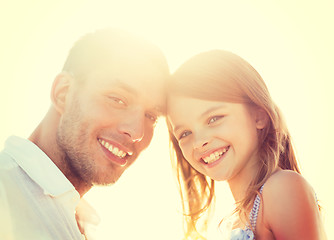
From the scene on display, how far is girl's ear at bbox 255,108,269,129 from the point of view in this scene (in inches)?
114

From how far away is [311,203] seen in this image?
219 centimetres

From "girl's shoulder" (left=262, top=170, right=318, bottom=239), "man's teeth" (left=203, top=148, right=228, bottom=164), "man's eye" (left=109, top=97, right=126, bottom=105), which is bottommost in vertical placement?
"girl's shoulder" (left=262, top=170, right=318, bottom=239)

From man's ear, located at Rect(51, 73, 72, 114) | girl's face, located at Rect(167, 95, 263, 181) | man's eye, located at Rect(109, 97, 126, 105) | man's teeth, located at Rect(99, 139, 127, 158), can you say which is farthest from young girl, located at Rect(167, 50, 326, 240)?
man's ear, located at Rect(51, 73, 72, 114)

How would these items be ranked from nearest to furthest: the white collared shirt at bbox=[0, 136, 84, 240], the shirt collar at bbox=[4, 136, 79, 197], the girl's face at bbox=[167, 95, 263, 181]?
1. the white collared shirt at bbox=[0, 136, 84, 240]
2. the shirt collar at bbox=[4, 136, 79, 197]
3. the girl's face at bbox=[167, 95, 263, 181]

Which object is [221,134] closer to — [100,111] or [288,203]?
[288,203]

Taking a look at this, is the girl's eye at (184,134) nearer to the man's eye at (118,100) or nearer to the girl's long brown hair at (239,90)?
the girl's long brown hair at (239,90)

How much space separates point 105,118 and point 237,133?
126cm

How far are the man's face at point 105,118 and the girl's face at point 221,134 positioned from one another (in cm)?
46

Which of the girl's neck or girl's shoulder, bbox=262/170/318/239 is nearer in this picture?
girl's shoulder, bbox=262/170/318/239

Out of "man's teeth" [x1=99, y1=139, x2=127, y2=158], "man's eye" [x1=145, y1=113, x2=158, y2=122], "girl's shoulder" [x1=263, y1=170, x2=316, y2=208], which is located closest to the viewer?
"girl's shoulder" [x1=263, y1=170, x2=316, y2=208]

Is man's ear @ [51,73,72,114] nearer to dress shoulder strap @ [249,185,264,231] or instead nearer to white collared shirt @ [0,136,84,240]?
white collared shirt @ [0,136,84,240]

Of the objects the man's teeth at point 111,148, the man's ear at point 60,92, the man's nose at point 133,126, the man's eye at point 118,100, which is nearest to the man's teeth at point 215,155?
the man's nose at point 133,126

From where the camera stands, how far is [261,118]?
293cm

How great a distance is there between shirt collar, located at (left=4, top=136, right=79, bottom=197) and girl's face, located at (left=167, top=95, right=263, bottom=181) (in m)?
1.16
